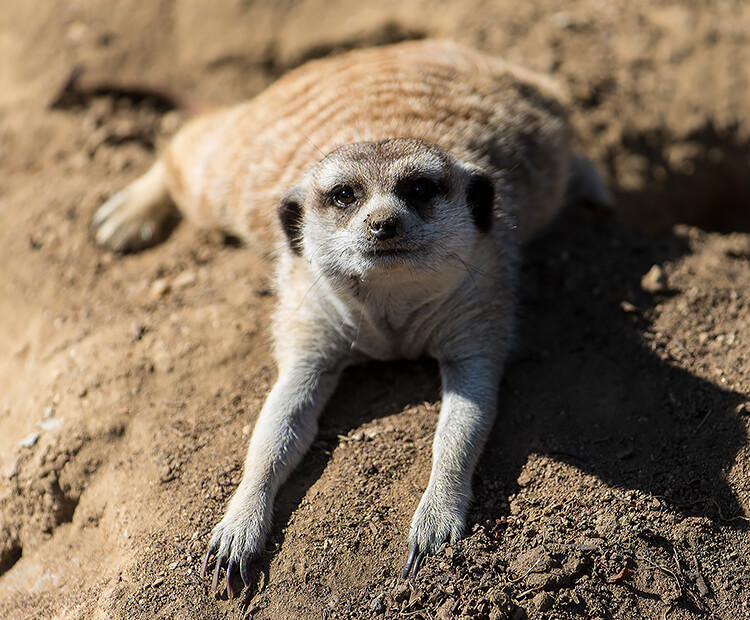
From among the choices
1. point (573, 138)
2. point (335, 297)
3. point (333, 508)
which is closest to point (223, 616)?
point (333, 508)

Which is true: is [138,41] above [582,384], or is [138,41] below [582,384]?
above

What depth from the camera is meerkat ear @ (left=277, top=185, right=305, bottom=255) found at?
9.98ft

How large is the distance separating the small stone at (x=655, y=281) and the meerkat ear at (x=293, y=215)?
169cm

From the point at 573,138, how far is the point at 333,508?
3090 mm

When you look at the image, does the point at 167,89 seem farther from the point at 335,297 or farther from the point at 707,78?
the point at 707,78

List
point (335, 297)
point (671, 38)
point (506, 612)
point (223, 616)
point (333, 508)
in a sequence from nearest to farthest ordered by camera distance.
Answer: point (506, 612), point (223, 616), point (333, 508), point (335, 297), point (671, 38)

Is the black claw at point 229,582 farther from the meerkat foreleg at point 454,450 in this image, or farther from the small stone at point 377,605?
the meerkat foreleg at point 454,450

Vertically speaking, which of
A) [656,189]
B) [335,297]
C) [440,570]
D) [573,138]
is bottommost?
[656,189]

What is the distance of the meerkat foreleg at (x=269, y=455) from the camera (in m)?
2.62

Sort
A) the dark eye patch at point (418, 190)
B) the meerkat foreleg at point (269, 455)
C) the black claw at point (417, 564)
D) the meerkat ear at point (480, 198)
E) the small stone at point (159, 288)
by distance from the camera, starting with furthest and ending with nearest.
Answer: the small stone at point (159, 288), the meerkat ear at point (480, 198), the dark eye patch at point (418, 190), the meerkat foreleg at point (269, 455), the black claw at point (417, 564)

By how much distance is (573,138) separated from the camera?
4.80 m

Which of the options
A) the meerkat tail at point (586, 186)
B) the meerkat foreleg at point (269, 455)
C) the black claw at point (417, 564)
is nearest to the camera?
the black claw at point (417, 564)

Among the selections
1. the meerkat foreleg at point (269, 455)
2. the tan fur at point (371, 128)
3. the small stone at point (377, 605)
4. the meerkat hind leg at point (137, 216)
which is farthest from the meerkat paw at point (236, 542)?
the meerkat hind leg at point (137, 216)

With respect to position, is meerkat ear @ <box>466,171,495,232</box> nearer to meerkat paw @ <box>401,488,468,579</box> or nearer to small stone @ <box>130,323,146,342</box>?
meerkat paw @ <box>401,488,468,579</box>
